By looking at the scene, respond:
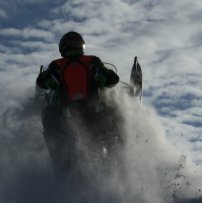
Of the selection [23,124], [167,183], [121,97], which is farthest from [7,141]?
[167,183]

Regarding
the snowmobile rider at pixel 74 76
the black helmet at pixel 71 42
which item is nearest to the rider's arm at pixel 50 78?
the snowmobile rider at pixel 74 76

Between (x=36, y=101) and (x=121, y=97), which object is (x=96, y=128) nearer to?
(x=121, y=97)

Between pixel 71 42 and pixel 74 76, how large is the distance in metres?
0.72

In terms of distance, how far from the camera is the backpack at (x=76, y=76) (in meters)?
12.4

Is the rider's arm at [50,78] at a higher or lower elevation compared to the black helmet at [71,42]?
lower

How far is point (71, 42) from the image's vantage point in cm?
1276

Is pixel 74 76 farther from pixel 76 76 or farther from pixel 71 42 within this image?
pixel 71 42

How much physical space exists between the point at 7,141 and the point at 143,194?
4129 mm

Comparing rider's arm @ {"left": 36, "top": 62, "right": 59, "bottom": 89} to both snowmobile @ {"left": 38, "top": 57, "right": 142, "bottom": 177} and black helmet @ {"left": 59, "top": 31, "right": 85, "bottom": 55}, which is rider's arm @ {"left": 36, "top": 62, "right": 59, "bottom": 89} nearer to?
snowmobile @ {"left": 38, "top": 57, "right": 142, "bottom": 177}

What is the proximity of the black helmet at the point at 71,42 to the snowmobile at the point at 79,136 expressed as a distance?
2.95 ft

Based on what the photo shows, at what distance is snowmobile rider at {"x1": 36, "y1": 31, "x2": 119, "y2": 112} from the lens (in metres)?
12.4

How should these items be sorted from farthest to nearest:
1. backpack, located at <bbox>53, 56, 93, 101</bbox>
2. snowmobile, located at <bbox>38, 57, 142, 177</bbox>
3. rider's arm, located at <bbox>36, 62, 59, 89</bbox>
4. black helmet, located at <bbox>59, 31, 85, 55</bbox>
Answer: black helmet, located at <bbox>59, 31, 85, 55</bbox> → rider's arm, located at <bbox>36, 62, 59, 89</bbox> → backpack, located at <bbox>53, 56, 93, 101</bbox> → snowmobile, located at <bbox>38, 57, 142, 177</bbox>

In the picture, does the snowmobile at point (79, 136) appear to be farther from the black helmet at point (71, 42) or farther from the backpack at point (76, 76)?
the black helmet at point (71, 42)

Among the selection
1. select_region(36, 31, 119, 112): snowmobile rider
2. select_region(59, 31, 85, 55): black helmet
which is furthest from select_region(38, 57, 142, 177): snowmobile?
select_region(59, 31, 85, 55): black helmet
